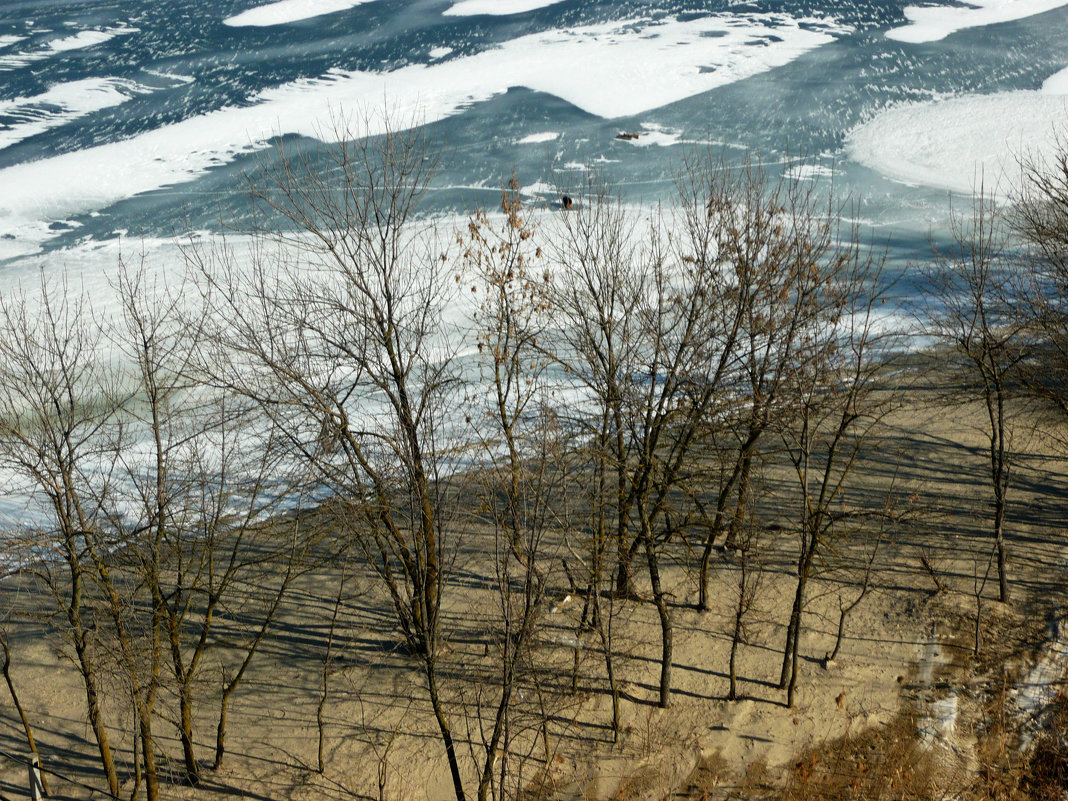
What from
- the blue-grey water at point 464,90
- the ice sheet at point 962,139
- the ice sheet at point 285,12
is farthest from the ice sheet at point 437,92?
the ice sheet at point 285,12

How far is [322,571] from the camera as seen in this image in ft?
53.5

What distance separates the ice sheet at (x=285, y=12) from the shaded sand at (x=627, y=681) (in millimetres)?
29687

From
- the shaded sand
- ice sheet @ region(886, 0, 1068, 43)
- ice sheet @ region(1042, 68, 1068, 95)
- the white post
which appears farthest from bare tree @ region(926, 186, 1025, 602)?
ice sheet @ region(886, 0, 1068, 43)

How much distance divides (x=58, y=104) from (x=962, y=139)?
2938 centimetres

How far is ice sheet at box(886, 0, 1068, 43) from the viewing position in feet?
Result: 123

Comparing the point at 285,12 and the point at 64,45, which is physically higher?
the point at 285,12

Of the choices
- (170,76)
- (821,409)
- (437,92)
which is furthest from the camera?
(170,76)

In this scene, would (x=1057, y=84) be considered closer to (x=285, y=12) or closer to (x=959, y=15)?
(x=959, y=15)

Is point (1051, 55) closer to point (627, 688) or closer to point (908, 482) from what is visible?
point (908, 482)

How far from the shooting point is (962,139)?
3017 cm

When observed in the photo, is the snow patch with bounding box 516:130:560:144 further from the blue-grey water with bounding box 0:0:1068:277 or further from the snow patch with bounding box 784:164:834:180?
the snow patch with bounding box 784:164:834:180

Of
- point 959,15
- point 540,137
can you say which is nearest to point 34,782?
point 540,137

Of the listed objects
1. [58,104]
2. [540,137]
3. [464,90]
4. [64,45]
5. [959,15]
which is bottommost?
[540,137]

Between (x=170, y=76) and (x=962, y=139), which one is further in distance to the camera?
(x=170, y=76)
